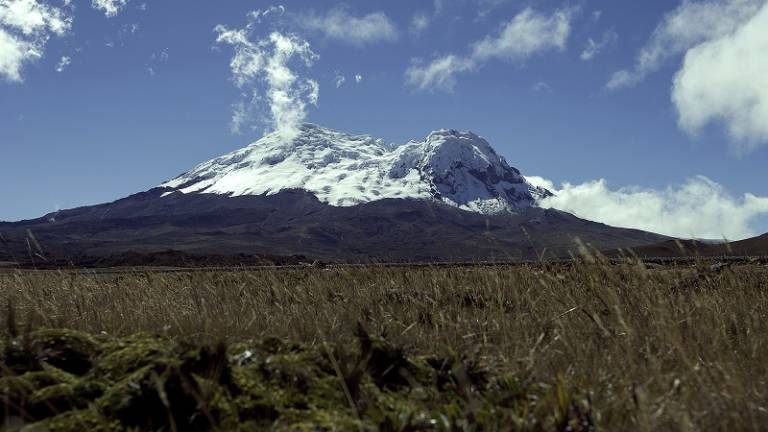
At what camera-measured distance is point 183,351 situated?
3.29 m

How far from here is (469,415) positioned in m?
3.02

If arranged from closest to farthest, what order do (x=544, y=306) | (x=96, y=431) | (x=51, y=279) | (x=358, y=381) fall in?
(x=96, y=431) → (x=358, y=381) → (x=544, y=306) → (x=51, y=279)

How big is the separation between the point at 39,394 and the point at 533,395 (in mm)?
2373

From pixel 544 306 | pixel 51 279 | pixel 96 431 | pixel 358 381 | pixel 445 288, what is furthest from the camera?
pixel 51 279

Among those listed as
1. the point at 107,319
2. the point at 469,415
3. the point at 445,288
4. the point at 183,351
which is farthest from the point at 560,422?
the point at 445,288

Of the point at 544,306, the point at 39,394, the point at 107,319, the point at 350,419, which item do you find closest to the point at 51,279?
the point at 107,319

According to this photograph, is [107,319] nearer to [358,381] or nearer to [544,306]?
[358,381]

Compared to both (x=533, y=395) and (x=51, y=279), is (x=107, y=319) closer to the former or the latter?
(x=533, y=395)

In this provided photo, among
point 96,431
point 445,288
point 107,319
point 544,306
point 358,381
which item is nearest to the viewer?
point 96,431

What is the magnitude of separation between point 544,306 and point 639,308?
1347 mm

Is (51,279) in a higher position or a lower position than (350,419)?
higher

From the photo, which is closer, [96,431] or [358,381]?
[96,431]

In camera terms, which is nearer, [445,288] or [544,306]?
[544,306]

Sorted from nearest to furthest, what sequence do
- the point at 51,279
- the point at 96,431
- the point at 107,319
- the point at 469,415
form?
1. the point at 96,431
2. the point at 469,415
3. the point at 107,319
4. the point at 51,279
